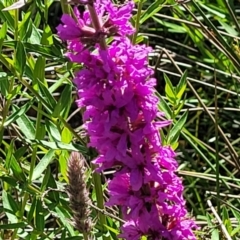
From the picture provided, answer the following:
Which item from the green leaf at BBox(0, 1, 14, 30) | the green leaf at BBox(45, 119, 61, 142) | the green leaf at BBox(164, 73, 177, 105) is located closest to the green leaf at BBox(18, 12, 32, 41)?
the green leaf at BBox(0, 1, 14, 30)

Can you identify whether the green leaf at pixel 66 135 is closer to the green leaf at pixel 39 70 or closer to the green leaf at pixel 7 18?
the green leaf at pixel 39 70

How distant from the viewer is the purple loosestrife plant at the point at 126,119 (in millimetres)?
921

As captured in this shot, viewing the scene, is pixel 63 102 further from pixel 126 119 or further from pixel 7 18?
pixel 126 119

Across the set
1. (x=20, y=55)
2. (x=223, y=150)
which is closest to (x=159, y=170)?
(x=20, y=55)

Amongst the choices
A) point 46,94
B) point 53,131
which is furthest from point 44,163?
point 46,94

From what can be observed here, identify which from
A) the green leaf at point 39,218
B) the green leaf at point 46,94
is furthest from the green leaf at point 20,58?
the green leaf at point 39,218

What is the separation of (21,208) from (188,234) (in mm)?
572

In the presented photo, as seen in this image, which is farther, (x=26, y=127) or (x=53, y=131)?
(x=26, y=127)

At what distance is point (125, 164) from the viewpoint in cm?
97

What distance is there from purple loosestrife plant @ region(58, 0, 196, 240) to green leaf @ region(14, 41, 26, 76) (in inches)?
11.9

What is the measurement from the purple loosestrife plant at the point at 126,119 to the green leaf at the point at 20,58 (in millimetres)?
302

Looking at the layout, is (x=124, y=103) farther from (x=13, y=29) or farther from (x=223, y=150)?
(x=223, y=150)

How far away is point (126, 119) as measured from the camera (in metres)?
0.95

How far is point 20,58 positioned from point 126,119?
40 cm
